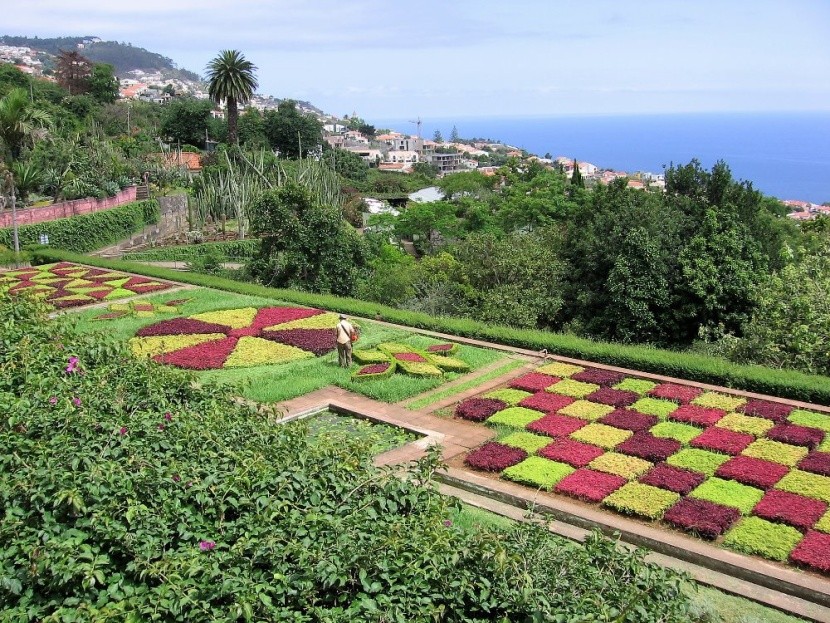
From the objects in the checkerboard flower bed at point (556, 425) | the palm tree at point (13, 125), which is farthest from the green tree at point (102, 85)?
the checkerboard flower bed at point (556, 425)

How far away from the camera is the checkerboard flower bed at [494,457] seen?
9.88m

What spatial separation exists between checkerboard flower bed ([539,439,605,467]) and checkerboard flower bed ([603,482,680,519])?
2.94ft

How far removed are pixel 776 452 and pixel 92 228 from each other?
111ft

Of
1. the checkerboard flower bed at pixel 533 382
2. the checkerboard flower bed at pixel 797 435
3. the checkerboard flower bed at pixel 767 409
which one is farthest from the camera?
the checkerboard flower bed at pixel 533 382

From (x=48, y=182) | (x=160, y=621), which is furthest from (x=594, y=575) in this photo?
(x=48, y=182)

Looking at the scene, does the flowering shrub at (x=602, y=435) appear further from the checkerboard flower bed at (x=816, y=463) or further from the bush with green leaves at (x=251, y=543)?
the bush with green leaves at (x=251, y=543)

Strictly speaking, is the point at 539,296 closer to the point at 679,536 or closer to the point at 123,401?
the point at 679,536

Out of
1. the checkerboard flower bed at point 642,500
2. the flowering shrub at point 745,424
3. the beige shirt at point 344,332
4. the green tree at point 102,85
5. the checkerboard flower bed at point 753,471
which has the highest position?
the green tree at point 102,85

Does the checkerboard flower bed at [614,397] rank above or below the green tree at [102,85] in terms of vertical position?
below

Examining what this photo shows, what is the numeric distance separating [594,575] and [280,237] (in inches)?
790

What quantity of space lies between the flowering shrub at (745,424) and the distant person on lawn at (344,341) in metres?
6.65

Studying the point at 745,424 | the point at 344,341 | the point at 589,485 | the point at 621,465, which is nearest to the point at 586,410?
the point at 621,465

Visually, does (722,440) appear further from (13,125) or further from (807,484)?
(13,125)

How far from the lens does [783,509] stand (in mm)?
8641
